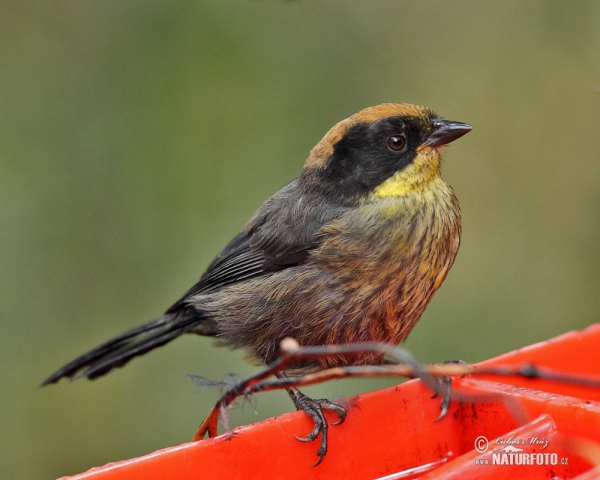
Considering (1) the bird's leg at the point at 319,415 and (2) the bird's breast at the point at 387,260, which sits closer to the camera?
(1) the bird's leg at the point at 319,415

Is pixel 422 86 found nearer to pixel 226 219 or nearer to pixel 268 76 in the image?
pixel 268 76

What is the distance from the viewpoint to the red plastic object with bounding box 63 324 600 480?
239cm

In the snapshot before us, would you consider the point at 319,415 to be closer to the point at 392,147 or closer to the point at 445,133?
the point at 392,147

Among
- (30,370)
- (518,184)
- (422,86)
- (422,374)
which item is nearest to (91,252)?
(30,370)

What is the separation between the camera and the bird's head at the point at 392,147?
380cm

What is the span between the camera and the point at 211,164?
6.01m

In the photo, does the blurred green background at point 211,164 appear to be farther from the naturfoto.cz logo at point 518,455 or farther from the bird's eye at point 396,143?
the naturfoto.cz logo at point 518,455

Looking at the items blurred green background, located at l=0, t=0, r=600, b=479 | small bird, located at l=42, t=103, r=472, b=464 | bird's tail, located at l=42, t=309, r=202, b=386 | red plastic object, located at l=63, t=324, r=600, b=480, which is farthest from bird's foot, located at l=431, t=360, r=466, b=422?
blurred green background, located at l=0, t=0, r=600, b=479

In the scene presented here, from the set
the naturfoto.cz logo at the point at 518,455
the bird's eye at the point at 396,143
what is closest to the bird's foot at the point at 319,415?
the naturfoto.cz logo at the point at 518,455

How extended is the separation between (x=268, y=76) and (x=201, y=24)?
24.0 inches

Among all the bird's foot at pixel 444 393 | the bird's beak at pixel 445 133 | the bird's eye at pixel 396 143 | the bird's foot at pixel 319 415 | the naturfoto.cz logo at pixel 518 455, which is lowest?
the naturfoto.cz logo at pixel 518 455

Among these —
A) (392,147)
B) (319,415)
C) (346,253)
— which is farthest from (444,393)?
(392,147)

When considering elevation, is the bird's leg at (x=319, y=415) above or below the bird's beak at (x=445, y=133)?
below

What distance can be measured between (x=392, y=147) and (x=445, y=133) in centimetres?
25
